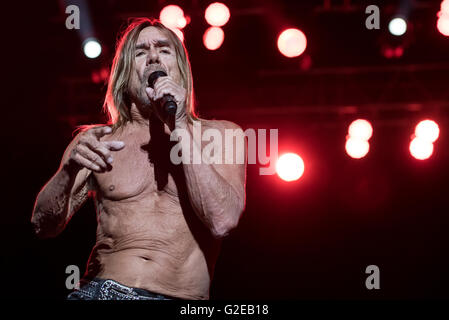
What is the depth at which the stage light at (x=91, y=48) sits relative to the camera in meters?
6.03

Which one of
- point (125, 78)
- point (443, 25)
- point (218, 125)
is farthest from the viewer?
point (443, 25)

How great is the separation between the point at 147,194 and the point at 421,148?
421 cm

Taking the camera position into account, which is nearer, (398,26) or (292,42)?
(398,26)

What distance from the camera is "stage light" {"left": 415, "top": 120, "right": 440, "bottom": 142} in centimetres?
616

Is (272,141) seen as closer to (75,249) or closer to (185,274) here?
(75,249)

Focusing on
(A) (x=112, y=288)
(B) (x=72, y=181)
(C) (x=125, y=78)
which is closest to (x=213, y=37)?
(C) (x=125, y=78)

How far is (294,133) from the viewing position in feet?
21.1

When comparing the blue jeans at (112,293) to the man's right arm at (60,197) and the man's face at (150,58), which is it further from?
the man's face at (150,58)

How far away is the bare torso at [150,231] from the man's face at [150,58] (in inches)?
12.7

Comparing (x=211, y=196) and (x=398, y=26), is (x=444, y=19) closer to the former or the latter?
(x=398, y=26)

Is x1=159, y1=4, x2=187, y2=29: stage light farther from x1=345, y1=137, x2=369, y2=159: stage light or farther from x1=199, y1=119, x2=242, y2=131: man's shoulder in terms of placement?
x1=199, y1=119, x2=242, y2=131: man's shoulder

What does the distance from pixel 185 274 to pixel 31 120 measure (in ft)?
12.9
